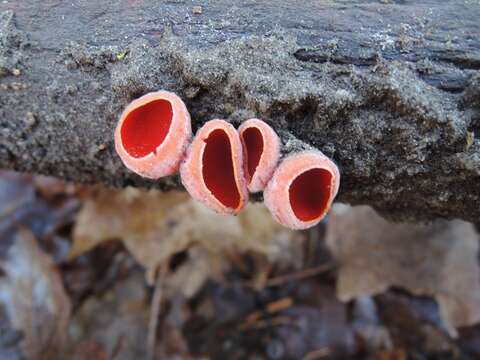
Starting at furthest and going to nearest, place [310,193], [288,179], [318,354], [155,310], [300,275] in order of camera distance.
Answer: [300,275]
[155,310]
[318,354]
[310,193]
[288,179]

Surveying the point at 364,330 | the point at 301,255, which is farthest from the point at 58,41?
the point at 364,330

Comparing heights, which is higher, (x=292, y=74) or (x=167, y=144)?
(x=292, y=74)

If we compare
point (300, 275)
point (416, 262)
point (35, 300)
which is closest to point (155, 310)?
point (35, 300)

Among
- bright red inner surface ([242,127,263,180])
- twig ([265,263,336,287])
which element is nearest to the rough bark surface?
bright red inner surface ([242,127,263,180])

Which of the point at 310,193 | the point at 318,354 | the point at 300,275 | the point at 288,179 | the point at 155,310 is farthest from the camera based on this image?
the point at 300,275

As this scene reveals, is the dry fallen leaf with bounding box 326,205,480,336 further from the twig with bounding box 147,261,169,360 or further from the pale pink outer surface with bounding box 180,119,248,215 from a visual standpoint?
the pale pink outer surface with bounding box 180,119,248,215

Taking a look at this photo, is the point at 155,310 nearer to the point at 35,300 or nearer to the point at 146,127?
the point at 35,300

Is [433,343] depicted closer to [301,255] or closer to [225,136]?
[301,255]

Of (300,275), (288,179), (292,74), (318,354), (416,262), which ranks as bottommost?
(318,354)
